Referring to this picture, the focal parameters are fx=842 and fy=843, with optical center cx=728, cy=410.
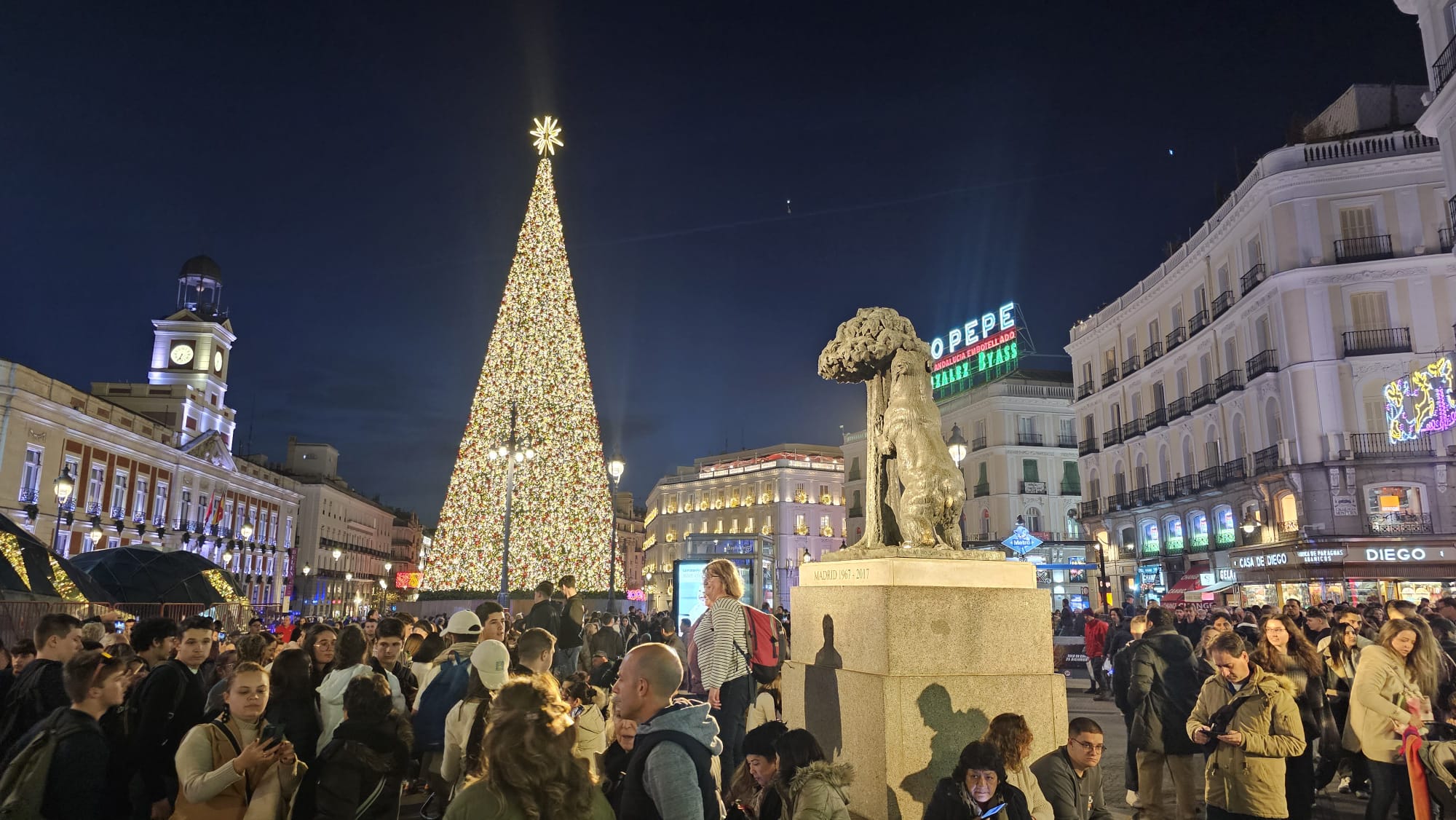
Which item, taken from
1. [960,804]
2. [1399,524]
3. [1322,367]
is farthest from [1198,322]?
[960,804]

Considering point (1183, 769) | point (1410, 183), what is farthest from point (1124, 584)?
point (1183, 769)

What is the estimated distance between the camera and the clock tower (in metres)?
56.8

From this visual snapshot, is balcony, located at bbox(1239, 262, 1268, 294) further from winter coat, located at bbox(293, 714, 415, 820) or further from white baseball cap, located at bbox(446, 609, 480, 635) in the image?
winter coat, located at bbox(293, 714, 415, 820)

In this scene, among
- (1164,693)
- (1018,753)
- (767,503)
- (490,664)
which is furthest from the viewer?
(767,503)

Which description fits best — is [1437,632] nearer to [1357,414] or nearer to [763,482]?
[1357,414]

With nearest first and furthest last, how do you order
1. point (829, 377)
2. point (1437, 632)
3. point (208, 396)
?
point (829, 377) < point (1437, 632) < point (208, 396)

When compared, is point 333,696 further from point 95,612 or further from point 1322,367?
point 1322,367

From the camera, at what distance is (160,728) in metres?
4.57

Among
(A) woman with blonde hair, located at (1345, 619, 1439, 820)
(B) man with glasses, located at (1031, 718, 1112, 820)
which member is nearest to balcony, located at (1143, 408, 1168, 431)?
(A) woman with blonde hair, located at (1345, 619, 1439, 820)

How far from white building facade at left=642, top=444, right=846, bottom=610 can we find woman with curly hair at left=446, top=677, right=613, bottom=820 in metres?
69.0

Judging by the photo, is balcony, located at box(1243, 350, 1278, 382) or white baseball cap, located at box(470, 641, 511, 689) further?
balcony, located at box(1243, 350, 1278, 382)

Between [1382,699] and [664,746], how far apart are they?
5069 millimetres

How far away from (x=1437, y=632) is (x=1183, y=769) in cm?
488

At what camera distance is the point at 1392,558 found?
22859mm
